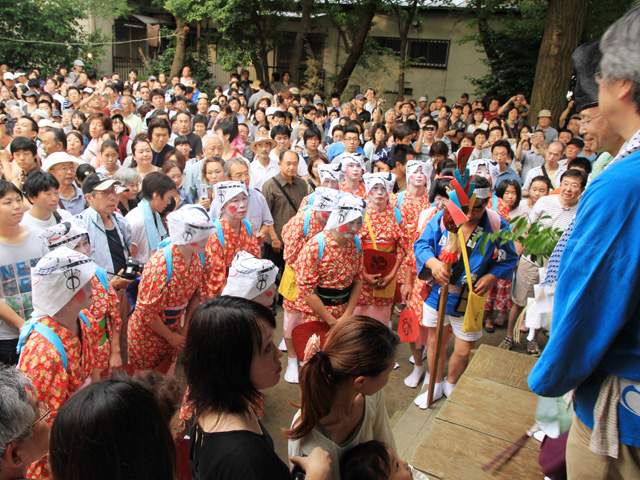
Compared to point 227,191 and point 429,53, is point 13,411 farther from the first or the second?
point 429,53

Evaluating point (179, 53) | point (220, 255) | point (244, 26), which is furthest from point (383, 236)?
point (179, 53)

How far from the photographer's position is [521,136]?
28.9ft

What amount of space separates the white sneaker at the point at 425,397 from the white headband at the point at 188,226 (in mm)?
2325

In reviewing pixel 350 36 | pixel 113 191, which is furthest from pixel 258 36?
pixel 113 191

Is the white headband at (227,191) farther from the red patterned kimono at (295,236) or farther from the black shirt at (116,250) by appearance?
the black shirt at (116,250)

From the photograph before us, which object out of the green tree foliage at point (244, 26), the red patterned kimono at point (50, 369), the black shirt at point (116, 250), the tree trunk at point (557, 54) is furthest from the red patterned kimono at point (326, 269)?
the green tree foliage at point (244, 26)

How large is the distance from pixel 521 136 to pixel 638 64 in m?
8.04

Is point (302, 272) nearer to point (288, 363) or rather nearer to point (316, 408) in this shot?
point (288, 363)

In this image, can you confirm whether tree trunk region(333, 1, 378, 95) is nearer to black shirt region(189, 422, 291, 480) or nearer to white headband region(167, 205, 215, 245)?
white headband region(167, 205, 215, 245)

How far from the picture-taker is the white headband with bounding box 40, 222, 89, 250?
322 cm

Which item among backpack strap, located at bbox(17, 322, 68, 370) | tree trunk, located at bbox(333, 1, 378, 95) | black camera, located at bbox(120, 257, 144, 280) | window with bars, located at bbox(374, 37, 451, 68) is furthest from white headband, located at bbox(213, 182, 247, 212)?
window with bars, located at bbox(374, 37, 451, 68)

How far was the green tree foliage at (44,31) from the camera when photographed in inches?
773

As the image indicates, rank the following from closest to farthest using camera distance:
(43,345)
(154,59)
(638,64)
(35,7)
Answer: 1. (638,64)
2. (43,345)
3. (35,7)
4. (154,59)

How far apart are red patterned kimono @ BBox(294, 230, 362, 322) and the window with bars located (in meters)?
18.6
